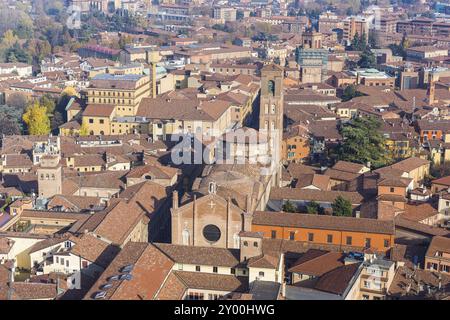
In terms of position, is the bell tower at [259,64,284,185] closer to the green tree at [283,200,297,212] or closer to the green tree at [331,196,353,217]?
the green tree at [283,200,297,212]

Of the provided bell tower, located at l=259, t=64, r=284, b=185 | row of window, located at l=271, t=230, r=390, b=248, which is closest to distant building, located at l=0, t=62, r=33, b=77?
bell tower, located at l=259, t=64, r=284, b=185

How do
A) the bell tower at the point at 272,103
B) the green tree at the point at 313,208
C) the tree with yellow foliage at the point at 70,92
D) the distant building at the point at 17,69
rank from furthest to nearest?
the distant building at the point at 17,69
the tree with yellow foliage at the point at 70,92
the bell tower at the point at 272,103
the green tree at the point at 313,208

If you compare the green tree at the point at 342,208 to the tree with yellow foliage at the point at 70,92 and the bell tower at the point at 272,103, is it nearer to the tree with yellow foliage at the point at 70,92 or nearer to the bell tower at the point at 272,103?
the bell tower at the point at 272,103

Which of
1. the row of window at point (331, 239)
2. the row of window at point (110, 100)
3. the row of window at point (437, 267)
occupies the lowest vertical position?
the row of window at point (437, 267)

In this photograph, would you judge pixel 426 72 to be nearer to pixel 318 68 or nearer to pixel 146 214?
pixel 318 68

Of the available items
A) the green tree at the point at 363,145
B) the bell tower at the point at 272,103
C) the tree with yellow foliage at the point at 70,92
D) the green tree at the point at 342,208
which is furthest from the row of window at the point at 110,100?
the green tree at the point at 342,208

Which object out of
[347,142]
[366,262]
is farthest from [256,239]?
[347,142]
